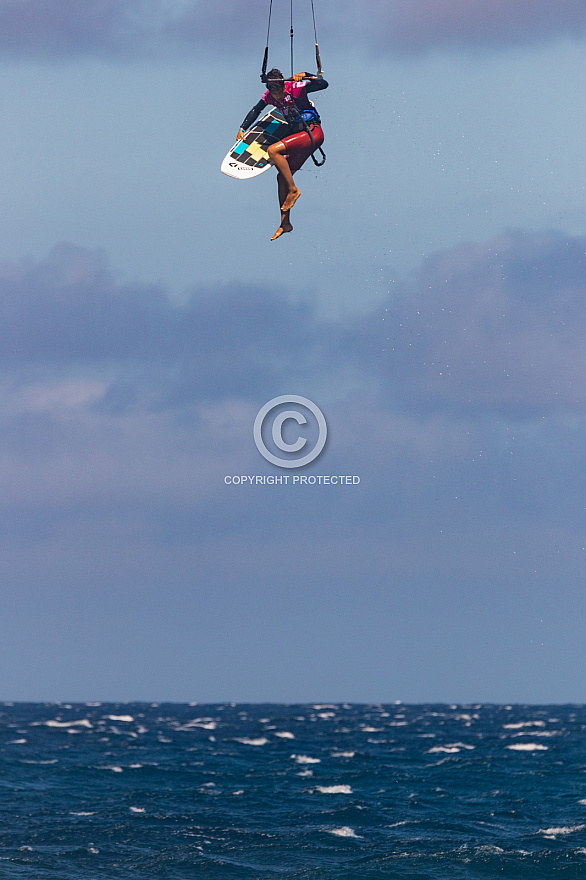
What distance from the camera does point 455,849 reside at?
3447 cm

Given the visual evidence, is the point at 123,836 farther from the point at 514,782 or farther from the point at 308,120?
the point at 308,120

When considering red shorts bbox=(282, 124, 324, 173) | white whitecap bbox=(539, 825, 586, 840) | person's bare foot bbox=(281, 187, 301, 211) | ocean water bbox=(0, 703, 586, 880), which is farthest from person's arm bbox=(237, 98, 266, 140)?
white whitecap bbox=(539, 825, 586, 840)

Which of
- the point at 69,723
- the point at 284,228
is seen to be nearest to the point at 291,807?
the point at 284,228

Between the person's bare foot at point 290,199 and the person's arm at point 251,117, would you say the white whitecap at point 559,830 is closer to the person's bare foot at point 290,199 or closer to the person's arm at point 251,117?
the person's bare foot at point 290,199

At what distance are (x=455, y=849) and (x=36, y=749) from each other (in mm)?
38425

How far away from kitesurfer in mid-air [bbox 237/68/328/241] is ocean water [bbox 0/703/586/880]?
21.3 meters

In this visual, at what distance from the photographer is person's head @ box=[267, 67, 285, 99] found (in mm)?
18375

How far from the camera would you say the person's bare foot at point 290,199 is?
1852 cm

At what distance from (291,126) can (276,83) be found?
834 mm

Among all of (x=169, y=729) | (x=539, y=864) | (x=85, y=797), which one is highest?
(x=169, y=729)

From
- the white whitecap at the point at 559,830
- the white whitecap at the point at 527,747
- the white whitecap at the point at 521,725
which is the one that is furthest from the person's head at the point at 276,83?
the white whitecap at the point at 521,725

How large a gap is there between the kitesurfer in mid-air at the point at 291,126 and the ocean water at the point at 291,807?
2131cm

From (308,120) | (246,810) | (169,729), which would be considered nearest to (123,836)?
(246,810)

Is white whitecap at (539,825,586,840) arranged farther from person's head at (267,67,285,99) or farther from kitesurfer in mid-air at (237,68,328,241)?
person's head at (267,67,285,99)
